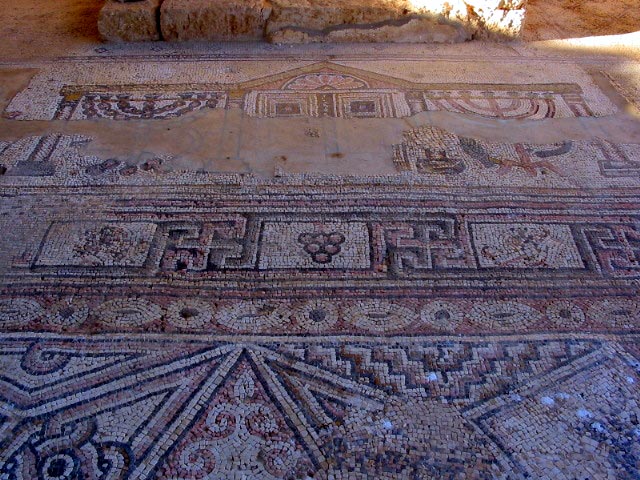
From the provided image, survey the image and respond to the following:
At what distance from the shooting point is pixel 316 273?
2.58 metres

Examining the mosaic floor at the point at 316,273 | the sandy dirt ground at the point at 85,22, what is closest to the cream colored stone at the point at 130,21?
the sandy dirt ground at the point at 85,22

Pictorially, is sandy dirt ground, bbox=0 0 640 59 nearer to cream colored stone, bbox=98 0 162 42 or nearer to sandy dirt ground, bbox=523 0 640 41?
sandy dirt ground, bbox=523 0 640 41

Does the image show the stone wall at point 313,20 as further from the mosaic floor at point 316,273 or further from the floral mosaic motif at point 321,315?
the floral mosaic motif at point 321,315

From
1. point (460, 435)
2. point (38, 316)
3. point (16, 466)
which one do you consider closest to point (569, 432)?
point (460, 435)

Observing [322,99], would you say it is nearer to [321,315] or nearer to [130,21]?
[130,21]

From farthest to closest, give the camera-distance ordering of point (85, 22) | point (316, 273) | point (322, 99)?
point (85, 22)
point (322, 99)
point (316, 273)

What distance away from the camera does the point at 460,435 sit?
1.97 meters

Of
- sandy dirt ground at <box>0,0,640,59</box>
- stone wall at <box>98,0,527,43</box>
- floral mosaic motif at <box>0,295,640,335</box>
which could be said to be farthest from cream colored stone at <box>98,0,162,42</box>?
floral mosaic motif at <box>0,295,640,335</box>

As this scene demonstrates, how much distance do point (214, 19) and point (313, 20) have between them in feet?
2.29

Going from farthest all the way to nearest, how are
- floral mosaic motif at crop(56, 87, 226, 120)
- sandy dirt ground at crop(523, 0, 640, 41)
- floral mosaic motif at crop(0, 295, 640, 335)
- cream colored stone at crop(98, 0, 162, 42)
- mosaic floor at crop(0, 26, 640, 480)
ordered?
1. sandy dirt ground at crop(523, 0, 640, 41)
2. cream colored stone at crop(98, 0, 162, 42)
3. floral mosaic motif at crop(56, 87, 226, 120)
4. floral mosaic motif at crop(0, 295, 640, 335)
5. mosaic floor at crop(0, 26, 640, 480)

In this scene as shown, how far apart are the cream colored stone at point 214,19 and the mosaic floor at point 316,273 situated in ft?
1.49

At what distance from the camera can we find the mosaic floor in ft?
6.43

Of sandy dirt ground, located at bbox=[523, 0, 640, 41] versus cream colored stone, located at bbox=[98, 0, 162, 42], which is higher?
cream colored stone, located at bbox=[98, 0, 162, 42]

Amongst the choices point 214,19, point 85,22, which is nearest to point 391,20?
point 214,19
